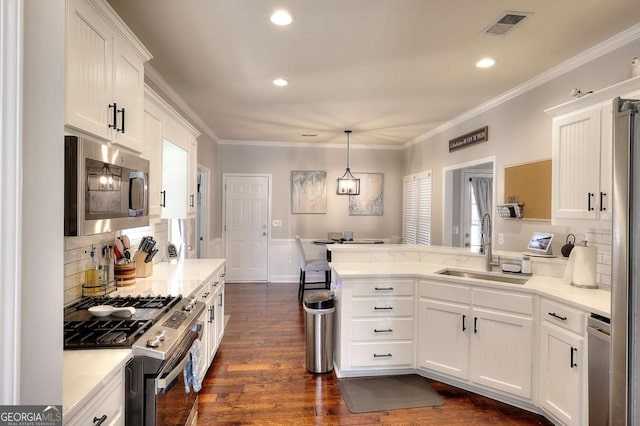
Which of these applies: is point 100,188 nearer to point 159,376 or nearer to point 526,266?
point 159,376

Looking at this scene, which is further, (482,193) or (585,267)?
(482,193)

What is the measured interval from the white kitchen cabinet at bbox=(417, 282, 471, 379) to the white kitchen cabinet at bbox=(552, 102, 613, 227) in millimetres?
927

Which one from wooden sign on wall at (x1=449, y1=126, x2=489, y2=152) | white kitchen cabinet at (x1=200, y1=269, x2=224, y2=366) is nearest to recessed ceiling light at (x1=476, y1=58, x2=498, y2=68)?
wooden sign on wall at (x1=449, y1=126, x2=489, y2=152)

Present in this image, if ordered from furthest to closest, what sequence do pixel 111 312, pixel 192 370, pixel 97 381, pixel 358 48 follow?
1. pixel 358 48
2. pixel 192 370
3. pixel 111 312
4. pixel 97 381

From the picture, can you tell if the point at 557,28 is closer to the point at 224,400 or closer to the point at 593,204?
the point at 593,204

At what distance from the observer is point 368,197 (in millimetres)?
6844

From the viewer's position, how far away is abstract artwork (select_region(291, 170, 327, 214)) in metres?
6.70

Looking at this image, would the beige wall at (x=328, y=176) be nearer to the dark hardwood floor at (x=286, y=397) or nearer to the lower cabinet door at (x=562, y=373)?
the dark hardwood floor at (x=286, y=397)

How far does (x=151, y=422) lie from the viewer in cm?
138

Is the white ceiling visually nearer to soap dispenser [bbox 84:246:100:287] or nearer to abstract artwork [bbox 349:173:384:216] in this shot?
soap dispenser [bbox 84:246:100:287]

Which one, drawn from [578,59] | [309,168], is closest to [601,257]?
[578,59]

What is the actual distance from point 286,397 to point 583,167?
2.68m

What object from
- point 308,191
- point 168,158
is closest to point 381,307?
point 168,158

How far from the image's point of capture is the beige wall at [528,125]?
2.63 metres
